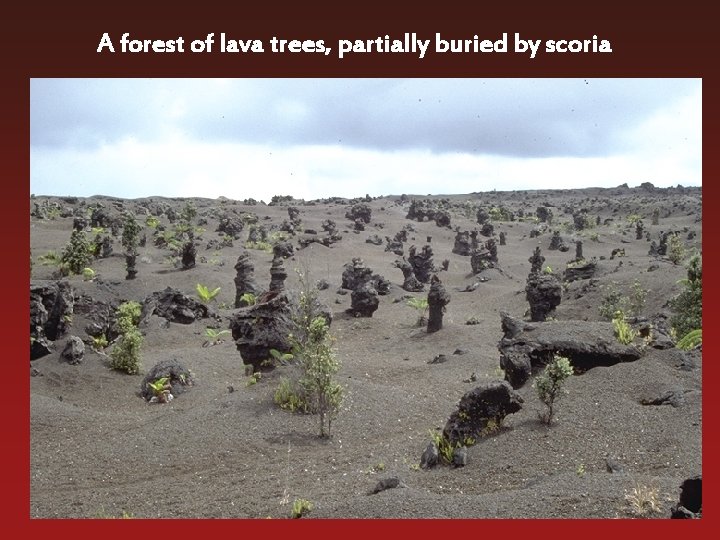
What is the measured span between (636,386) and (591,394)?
4.26 feet

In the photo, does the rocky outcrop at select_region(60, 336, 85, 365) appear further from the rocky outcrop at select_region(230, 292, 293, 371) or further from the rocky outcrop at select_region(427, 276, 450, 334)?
the rocky outcrop at select_region(427, 276, 450, 334)

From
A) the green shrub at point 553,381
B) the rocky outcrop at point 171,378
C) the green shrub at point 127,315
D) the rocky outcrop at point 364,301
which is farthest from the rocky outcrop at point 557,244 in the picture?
the green shrub at point 553,381

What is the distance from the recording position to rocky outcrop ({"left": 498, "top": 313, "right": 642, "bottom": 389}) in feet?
56.6

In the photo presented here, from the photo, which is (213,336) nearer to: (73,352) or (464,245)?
(73,352)

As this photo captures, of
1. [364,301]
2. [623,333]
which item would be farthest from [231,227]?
[623,333]

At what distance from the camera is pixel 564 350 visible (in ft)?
57.0

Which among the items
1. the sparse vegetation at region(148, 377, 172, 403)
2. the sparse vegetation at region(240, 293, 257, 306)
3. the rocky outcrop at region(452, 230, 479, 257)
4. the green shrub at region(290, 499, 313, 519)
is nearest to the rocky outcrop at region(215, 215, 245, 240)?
the rocky outcrop at region(452, 230, 479, 257)

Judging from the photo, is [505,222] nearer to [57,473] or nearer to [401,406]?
[401,406]

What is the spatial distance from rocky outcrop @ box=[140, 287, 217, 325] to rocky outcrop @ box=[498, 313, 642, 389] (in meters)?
18.5

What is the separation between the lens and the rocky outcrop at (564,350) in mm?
17250

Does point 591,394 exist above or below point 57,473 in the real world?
above

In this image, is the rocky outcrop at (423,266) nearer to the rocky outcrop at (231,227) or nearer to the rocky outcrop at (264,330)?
the rocky outcrop at (231,227)

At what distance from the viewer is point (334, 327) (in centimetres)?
3269

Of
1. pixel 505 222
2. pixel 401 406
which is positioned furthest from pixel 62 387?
pixel 505 222
